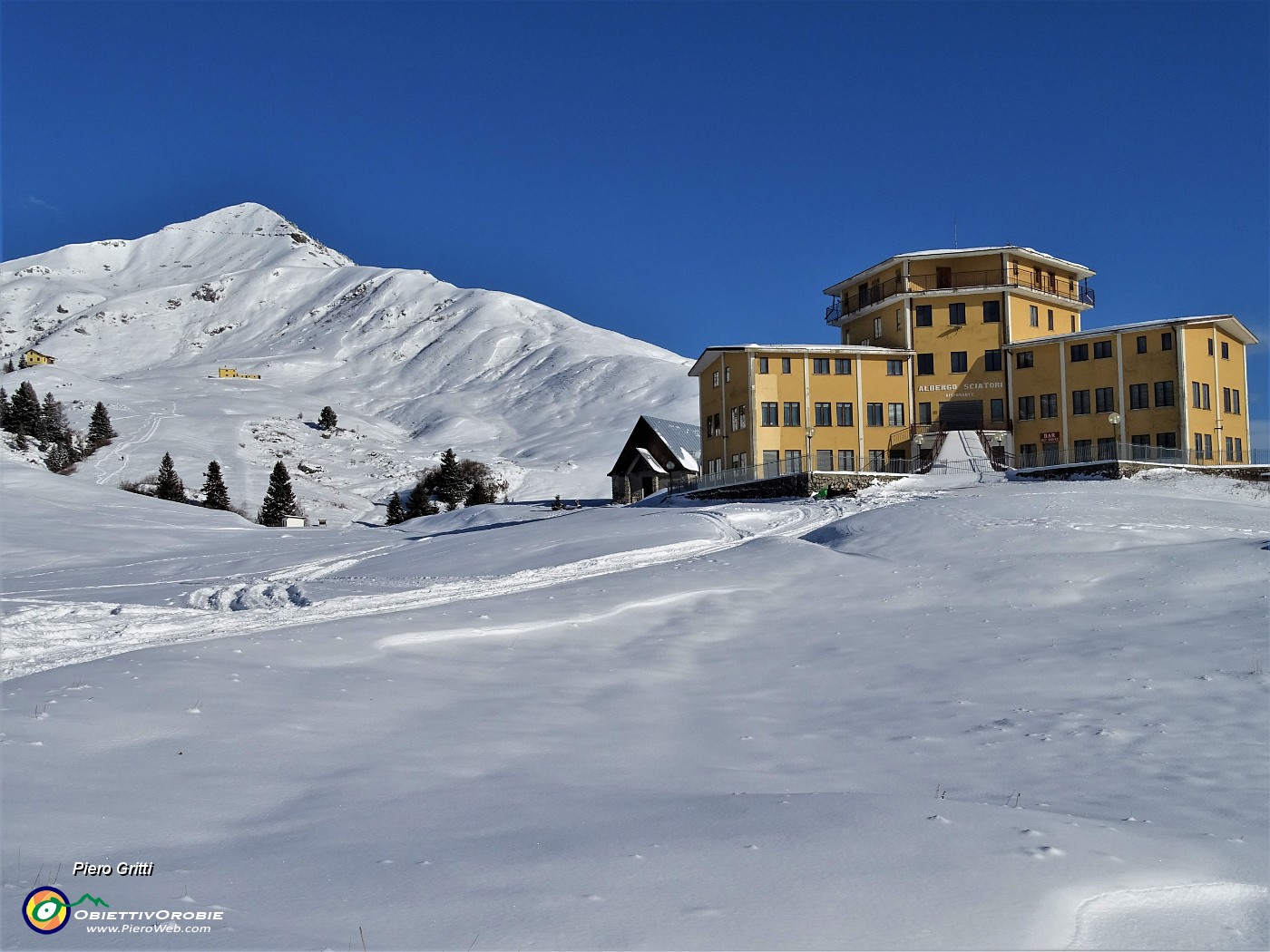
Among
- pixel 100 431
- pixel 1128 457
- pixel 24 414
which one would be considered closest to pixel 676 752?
pixel 1128 457

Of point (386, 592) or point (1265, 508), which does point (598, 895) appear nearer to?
point (386, 592)

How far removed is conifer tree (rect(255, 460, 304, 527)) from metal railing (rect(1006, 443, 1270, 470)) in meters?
54.1

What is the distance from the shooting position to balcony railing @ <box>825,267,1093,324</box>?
58438 mm

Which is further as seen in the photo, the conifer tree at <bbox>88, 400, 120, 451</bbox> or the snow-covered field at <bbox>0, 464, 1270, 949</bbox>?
the conifer tree at <bbox>88, 400, 120, 451</bbox>

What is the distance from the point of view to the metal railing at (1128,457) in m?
47.2

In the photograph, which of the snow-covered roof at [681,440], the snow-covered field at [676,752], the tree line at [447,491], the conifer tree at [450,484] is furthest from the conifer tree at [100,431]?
the snow-covered field at [676,752]

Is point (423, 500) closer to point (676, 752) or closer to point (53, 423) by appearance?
point (53, 423)

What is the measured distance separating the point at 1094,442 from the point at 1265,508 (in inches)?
690

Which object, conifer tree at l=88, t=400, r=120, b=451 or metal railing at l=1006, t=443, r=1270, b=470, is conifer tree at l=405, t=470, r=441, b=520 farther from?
metal railing at l=1006, t=443, r=1270, b=470

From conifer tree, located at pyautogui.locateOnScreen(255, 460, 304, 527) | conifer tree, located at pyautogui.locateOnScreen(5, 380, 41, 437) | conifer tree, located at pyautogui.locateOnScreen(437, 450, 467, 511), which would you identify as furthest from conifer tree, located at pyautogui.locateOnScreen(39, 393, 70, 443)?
conifer tree, located at pyautogui.locateOnScreen(437, 450, 467, 511)

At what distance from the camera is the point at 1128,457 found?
47188 millimetres

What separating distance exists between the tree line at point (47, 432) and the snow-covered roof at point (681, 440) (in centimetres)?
5576

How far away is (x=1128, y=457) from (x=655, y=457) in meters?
34.6

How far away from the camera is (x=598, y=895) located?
7.02 meters
